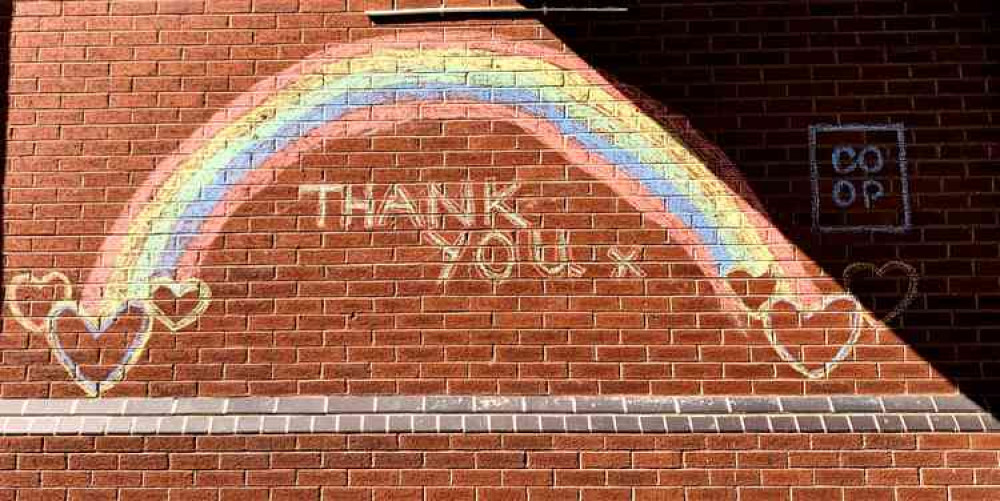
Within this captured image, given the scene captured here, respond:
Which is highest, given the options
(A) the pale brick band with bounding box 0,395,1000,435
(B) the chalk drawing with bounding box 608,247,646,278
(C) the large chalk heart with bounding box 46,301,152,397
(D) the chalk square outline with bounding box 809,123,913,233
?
(D) the chalk square outline with bounding box 809,123,913,233

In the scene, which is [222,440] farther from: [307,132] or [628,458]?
[628,458]

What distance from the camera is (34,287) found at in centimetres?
408

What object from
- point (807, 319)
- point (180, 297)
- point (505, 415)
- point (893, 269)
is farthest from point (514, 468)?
point (893, 269)

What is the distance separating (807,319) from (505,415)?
56.9 inches

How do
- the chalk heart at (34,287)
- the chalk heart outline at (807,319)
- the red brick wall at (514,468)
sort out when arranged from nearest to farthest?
the red brick wall at (514,468) → the chalk heart outline at (807,319) → the chalk heart at (34,287)

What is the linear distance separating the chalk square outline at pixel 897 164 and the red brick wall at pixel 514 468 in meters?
0.94

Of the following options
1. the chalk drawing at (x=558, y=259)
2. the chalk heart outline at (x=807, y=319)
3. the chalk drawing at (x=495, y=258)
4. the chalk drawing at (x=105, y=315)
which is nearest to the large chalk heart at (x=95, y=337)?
the chalk drawing at (x=105, y=315)

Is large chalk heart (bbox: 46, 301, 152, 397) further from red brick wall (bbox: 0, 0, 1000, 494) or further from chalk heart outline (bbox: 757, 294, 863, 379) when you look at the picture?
chalk heart outline (bbox: 757, 294, 863, 379)

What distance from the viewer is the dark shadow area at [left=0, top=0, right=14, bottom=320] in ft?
13.5

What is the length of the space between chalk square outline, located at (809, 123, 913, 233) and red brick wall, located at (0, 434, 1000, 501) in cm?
94

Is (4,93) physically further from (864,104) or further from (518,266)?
(864,104)

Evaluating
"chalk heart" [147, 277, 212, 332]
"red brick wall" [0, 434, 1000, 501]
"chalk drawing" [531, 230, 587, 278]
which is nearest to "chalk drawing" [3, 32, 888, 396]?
"chalk heart" [147, 277, 212, 332]

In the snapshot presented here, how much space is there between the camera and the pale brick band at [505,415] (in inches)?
152

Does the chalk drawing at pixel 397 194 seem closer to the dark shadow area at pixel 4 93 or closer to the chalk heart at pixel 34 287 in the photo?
the chalk heart at pixel 34 287
